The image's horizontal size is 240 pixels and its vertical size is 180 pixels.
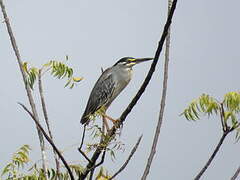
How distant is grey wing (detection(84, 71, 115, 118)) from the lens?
405 cm

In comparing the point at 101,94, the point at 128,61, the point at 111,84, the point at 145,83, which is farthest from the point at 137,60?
the point at 145,83

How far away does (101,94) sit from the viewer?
13.5 feet

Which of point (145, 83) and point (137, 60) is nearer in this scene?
point (145, 83)

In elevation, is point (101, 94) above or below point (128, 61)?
below

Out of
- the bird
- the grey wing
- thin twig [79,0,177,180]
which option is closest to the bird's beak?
the bird

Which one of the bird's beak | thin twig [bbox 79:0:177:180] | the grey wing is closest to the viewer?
thin twig [bbox 79:0:177:180]

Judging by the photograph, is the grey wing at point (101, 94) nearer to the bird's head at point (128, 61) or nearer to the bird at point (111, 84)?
the bird at point (111, 84)

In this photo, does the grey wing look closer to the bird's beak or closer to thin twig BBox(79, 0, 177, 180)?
the bird's beak

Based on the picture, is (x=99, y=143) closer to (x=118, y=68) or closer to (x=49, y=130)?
(x=49, y=130)

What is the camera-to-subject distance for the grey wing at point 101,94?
4047 millimetres

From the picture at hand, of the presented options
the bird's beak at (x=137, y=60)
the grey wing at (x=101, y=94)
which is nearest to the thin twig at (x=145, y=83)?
the bird's beak at (x=137, y=60)

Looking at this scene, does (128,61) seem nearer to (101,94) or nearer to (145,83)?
(101,94)

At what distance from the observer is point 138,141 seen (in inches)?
71.2

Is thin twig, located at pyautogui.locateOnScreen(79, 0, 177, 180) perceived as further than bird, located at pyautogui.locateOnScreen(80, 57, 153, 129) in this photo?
No
